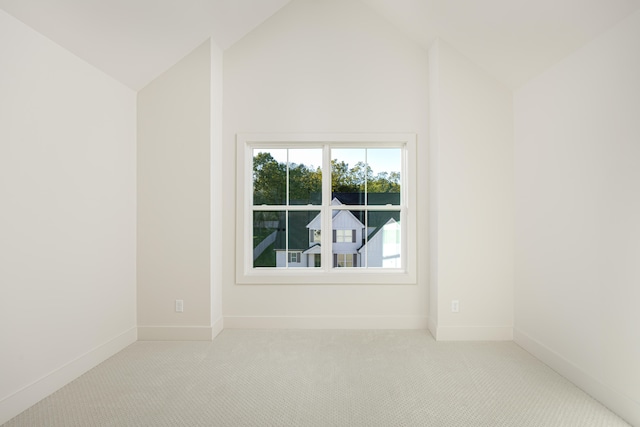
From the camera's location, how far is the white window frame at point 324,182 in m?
3.56

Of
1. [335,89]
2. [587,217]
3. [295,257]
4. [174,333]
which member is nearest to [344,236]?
[295,257]

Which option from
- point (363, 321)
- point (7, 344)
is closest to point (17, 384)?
point (7, 344)

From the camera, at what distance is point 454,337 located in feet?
10.7

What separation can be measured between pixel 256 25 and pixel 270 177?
62.2 inches

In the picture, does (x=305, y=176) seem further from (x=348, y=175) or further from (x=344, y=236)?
(x=344, y=236)

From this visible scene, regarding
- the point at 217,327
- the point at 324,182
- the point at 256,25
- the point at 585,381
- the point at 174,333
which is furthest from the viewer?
the point at 324,182

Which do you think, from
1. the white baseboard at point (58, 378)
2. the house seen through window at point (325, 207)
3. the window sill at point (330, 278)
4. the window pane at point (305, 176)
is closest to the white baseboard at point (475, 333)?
the window sill at point (330, 278)

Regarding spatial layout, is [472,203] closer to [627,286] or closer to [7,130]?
[627,286]

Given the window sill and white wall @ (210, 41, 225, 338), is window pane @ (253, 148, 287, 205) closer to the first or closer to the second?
white wall @ (210, 41, 225, 338)

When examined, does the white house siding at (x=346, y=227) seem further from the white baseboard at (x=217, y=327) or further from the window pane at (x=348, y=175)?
the white baseboard at (x=217, y=327)

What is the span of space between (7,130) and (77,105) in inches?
24.3

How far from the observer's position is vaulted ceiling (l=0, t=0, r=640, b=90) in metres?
2.23

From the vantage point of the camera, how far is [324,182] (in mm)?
3691

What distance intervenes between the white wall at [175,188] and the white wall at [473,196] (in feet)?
7.50
